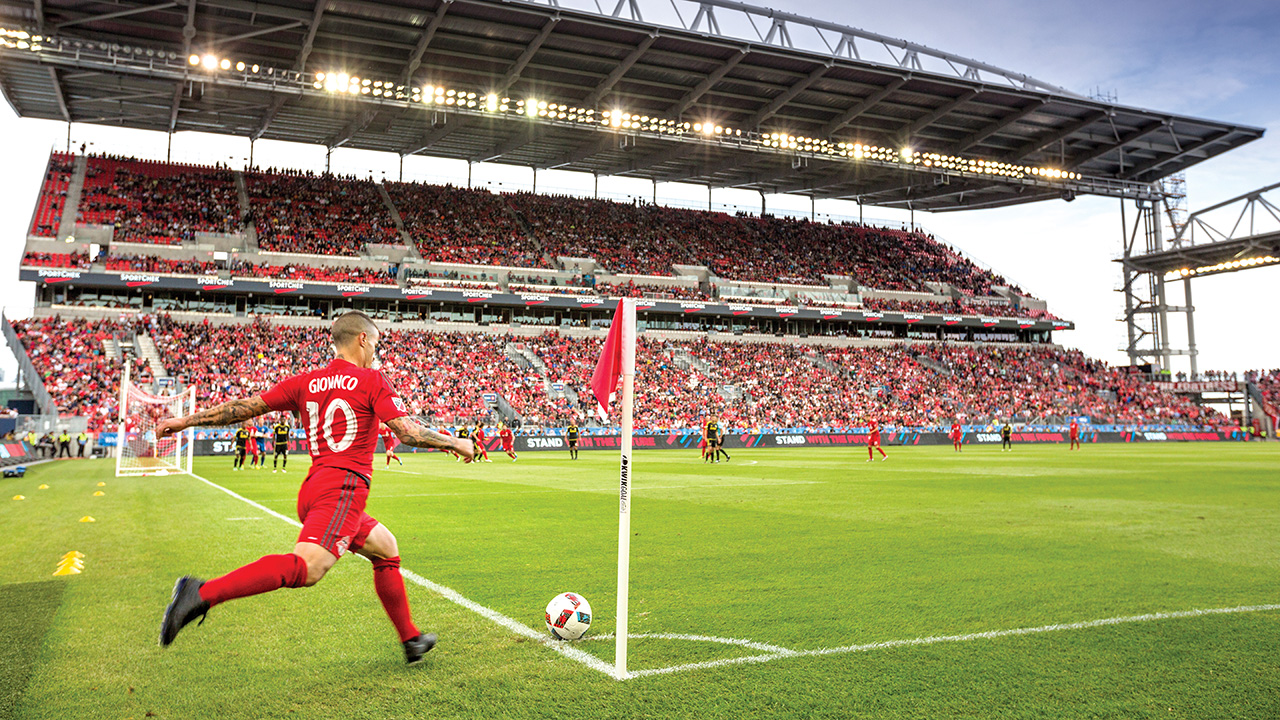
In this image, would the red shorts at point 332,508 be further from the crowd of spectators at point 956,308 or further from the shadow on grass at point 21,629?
the crowd of spectators at point 956,308

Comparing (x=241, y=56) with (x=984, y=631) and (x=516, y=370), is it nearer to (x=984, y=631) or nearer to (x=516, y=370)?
(x=516, y=370)

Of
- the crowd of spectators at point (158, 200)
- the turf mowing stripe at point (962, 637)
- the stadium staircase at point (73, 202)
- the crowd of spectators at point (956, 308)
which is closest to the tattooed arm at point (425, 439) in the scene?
the turf mowing stripe at point (962, 637)

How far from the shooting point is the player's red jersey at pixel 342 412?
4684mm

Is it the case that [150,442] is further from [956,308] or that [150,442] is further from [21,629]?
[956,308]

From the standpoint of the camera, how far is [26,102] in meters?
47.8

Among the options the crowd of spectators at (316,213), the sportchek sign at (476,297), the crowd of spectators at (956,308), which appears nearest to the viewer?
the sportchek sign at (476,297)

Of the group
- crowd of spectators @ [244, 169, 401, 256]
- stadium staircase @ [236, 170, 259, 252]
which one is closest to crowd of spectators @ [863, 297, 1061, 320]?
crowd of spectators @ [244, 169, 401, 256]

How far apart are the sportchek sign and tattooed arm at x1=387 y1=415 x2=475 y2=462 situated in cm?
4729

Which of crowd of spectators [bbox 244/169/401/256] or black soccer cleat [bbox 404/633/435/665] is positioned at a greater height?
crowd of spectators [bbox 244/169/401/256]

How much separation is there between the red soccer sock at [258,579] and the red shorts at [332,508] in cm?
17

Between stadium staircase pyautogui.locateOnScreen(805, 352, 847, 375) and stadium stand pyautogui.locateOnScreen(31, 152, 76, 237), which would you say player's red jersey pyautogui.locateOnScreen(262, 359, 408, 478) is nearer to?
stadium stand pyautogui.locateOnScreen(31, 152, 76, 237)

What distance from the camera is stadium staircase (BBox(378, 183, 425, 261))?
177 ft

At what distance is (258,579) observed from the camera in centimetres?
418

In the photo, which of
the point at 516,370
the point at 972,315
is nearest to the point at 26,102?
the point at 516,370
